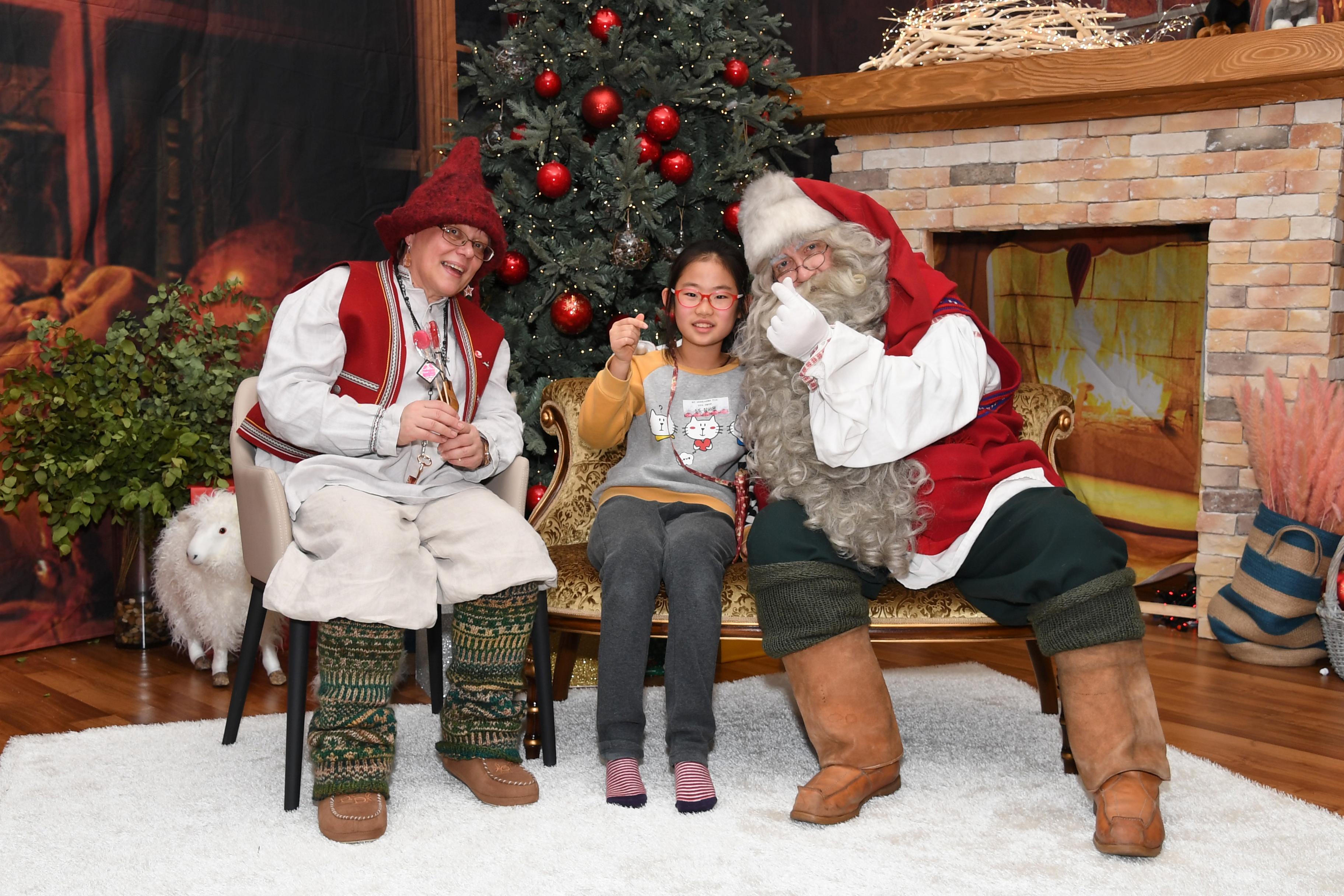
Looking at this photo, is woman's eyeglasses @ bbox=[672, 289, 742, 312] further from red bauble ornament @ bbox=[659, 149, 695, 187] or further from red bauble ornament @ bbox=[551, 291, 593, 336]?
red bauble ornament @ bbox=[659, 149, 695, 187]

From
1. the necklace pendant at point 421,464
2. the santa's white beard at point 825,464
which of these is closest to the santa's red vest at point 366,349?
the necklace pendant at point 421,464

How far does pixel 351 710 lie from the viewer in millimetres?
2252

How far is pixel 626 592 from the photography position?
7.88 feet

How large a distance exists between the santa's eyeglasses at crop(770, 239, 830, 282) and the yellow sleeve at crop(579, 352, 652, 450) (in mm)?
404

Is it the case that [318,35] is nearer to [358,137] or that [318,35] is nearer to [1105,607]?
[358,137]

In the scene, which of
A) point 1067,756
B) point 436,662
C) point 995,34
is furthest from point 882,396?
point 995,34

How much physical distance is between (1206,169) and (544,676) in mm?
2606

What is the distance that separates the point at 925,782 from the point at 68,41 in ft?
10.2

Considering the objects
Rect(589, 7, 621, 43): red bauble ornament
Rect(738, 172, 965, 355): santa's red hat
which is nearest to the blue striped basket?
Rect(738, 172, 965, 355): santa's red hat

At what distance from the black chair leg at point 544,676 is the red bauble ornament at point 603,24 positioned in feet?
5.75

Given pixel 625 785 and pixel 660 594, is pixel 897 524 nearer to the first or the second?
pixel 660 594

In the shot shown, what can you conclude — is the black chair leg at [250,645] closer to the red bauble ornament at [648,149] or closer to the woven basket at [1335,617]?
the red bauble ornament at [648,149]

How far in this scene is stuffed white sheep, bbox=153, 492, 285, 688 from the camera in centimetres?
317

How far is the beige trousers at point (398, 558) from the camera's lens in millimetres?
2232
